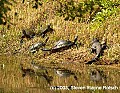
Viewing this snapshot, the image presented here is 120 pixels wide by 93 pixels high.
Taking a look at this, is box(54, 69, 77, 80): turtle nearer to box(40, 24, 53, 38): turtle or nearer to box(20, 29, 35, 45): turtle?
box(40, 24, 53, 38): turtle

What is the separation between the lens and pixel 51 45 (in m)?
19.8

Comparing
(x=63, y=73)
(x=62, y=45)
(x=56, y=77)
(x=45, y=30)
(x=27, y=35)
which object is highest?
(x=45, y=30)

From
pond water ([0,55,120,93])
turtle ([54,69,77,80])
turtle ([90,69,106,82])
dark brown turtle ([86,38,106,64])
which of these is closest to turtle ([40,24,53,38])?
pond water ([0,55,120,93])

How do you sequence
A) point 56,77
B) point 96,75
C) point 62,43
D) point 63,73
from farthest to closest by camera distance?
point 62,43 < point 63,73 < point 96,75 < point 56,77

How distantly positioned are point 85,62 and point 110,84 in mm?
5414

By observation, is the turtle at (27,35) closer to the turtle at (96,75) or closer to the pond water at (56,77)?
the pond water at (56,77)

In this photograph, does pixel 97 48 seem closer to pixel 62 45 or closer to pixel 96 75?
pixel 62 45

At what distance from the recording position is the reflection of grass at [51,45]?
41.1 feet

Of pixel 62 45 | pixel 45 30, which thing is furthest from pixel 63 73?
pixel 45 30

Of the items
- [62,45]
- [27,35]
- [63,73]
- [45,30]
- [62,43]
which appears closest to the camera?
[63,73]

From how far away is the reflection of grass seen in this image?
1254 centimetres

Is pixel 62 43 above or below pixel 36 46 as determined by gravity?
above

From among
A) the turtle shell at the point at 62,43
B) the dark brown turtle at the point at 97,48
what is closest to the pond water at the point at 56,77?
the dark brown turtle at the point at 97,48

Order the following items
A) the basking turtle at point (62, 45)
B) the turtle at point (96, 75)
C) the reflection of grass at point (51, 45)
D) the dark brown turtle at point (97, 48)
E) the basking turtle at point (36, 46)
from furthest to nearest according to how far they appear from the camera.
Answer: the basking turtle at point (36, 46), the basking turtle at point (62, 45), the dark brown turtle at point (97, 48), the turtle at point (96, 75), the reflection of grass at point (51, 45)
